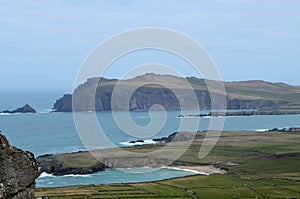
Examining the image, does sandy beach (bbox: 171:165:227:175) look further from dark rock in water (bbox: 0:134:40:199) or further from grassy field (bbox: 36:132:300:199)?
dark rock in water (bbox: 0:134:40:199)

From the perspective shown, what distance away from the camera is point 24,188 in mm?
12883

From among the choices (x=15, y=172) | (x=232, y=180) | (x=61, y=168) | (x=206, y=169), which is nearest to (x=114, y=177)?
(x=61, y=168)

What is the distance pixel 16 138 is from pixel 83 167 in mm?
72499

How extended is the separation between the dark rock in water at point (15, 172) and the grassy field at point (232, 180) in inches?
1965

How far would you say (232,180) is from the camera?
78.2 meters

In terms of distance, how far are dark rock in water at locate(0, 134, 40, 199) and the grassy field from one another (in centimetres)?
4991

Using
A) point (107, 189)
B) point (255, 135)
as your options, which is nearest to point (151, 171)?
point (107, 189)

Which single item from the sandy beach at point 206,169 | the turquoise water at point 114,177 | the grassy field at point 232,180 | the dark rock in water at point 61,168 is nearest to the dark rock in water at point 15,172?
the grassy field at point 232,180

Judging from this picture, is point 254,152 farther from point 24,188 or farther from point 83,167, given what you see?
point 24,188

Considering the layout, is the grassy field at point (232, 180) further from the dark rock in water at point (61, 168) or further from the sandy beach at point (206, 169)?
the dark rock in water at point (61, 168)

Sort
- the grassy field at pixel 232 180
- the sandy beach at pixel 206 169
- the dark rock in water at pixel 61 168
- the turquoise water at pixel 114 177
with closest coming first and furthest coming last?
the grassy field at pixel 232 180 → the turquoise water at pixel 114 177 → the sandy beach at pixel 206 169 → the dark rock in water at pixel 61 168

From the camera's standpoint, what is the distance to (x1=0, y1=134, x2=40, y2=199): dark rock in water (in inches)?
488

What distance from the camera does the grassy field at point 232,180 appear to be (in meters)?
65.3

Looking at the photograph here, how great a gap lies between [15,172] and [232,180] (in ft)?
224
